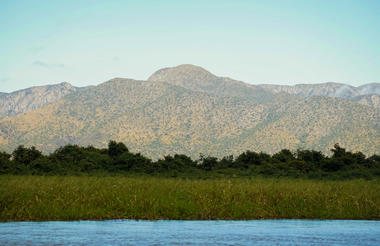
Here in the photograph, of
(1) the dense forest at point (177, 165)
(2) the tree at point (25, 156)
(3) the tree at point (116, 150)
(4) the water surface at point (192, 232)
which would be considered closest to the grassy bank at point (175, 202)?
(4) the water surface at point (192, 232)

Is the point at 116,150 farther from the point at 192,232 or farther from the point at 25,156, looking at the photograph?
the point at 192,232

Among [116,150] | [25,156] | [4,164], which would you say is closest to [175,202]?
[4,164]

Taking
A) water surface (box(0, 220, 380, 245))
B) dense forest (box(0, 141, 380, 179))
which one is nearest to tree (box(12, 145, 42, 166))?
dense forest (box(0, 141, 380, 179))

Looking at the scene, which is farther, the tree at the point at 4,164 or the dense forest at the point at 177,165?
the dense forest at the point at 177,165

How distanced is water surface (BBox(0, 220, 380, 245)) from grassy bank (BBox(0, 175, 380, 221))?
966mm

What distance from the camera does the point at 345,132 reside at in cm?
18762

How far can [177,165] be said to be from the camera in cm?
6681

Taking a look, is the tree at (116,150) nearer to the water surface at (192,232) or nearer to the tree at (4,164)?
the tree at (4,164)

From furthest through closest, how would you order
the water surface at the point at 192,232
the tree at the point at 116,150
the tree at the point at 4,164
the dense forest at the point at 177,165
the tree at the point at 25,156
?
1. the tree at the point at 116,150
2. the tree at the point at 25,156
3. the dense forest at the point at 177,165
4. the tree at the point at 4,164
5. the water surface at the point at 192,232

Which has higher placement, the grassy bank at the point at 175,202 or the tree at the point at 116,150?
the tree at the point at 116,150

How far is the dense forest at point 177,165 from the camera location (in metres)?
60.0

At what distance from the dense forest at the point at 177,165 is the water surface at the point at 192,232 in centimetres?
2789

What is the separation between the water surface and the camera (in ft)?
80.9

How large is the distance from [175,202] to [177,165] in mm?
34135
